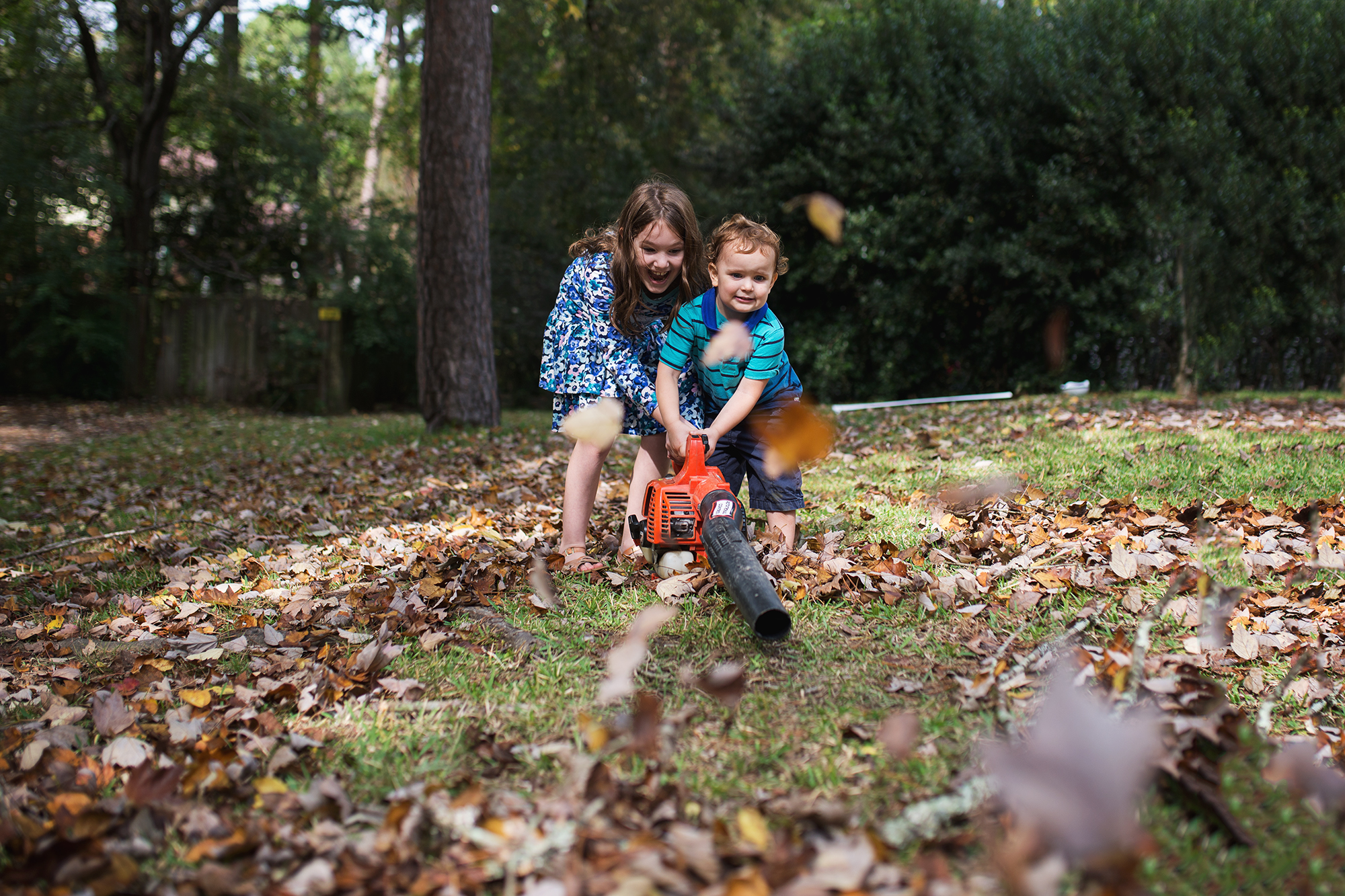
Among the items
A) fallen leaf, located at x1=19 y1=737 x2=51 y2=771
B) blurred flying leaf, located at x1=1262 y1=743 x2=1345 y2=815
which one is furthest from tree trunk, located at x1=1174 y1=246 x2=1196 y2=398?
fallen leaf, located at x1=19 y1=737 x2=51 y2=771

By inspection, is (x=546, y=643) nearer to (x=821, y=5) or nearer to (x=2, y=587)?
(x=2, y=587)

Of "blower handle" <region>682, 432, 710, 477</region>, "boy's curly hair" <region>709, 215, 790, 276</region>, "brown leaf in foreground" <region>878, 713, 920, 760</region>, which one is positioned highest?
"boy's curly hair" <region>709, 215, 790, 276</region>

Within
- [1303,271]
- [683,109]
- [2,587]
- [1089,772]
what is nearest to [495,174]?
[683,109]

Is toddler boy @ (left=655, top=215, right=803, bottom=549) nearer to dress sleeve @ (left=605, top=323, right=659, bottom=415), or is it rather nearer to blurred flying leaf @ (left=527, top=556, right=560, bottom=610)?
dress sleeve @ (left=605, top=323, right=659, bottom=415)

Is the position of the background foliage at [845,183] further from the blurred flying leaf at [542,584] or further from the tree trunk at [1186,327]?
the blurred flying leaf at [542,584]

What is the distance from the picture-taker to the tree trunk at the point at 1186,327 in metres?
9.05

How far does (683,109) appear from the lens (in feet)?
50.8

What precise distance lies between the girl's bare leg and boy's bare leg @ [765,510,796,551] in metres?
0.72

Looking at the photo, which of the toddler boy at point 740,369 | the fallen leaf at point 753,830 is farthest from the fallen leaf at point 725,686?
the toddler boy at point 740,369

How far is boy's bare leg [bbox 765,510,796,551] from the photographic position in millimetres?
3533

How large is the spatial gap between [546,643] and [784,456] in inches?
58.5

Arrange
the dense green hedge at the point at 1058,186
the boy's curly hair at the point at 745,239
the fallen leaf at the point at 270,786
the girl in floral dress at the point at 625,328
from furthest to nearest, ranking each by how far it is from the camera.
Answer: the dense green hedge at the point at 1058,186 < the girl in floral dress at the point at 625,328 < the boy's curly hair at the point at 745,239 < the fallen leaf at the point at 270,786

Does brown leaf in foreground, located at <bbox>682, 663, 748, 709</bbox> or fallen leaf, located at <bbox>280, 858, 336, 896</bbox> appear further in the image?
brown leaf in foreground, located at <bbox>682, 663, 748, 709</bbox>

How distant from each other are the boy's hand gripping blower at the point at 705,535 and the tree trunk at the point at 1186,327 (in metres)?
7.80
